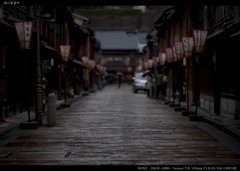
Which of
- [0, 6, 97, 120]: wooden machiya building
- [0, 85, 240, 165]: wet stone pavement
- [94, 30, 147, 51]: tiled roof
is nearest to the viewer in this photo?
[0, 85, 240, 165]: wet stone pavement

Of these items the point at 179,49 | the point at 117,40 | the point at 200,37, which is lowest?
the point at 179,49

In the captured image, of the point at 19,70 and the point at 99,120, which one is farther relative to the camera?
the point at 19,70

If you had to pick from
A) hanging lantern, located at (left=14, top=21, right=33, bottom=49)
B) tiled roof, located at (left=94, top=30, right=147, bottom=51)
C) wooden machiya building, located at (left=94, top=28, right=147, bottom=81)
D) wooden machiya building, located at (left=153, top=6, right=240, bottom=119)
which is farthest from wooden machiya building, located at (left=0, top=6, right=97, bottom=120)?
tiled roof, located at (left=94, top=30, right=147, bottom=51)

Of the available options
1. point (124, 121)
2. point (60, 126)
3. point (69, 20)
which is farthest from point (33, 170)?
point (69, 20)

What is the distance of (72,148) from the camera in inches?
360

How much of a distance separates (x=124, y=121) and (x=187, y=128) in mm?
2854

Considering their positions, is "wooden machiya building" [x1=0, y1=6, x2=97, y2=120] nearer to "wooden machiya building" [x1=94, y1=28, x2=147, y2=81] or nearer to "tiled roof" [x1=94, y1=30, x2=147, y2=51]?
"wooden machiya building" [x1=94, y1=28, x2=147, y2=81]

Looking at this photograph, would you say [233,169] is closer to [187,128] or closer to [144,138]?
[144,138]

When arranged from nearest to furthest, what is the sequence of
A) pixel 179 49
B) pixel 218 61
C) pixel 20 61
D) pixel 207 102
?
1. pixel 218 61
2. pixel 20 61
3. pixel 207 102
4. pixel 179 49

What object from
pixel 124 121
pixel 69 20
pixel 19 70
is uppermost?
pixel 69 20

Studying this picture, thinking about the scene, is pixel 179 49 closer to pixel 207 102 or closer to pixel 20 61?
pixel 207 102

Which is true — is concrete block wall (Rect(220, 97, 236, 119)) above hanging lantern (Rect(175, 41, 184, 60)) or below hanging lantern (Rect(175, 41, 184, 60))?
below

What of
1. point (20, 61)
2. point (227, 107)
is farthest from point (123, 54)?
point (227, 107)

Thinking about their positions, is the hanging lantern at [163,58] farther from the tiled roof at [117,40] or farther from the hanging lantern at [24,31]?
the tiled roof at [117,40]
